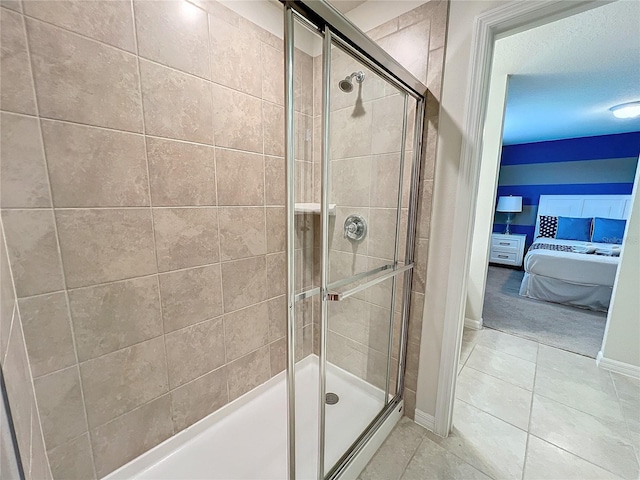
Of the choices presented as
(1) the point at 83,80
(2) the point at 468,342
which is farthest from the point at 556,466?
(1) the point at 83,80

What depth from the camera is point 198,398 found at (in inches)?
51.5

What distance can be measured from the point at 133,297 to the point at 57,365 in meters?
0.30

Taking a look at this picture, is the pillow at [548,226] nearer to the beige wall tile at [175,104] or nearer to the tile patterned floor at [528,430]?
the tile patterned floor at [528,430]

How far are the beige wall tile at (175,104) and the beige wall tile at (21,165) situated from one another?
336 mm

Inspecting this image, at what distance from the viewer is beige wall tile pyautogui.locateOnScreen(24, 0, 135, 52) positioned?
792 millimetres

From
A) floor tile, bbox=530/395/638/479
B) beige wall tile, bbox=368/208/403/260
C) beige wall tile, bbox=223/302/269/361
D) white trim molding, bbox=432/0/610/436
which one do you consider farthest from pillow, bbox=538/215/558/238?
beige wall tile, bbox=223/302/269/361

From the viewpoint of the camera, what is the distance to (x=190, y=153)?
3.76ft

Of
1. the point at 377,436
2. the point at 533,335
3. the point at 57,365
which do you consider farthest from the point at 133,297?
the point at 533,335

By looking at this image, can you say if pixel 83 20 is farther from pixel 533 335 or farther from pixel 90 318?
pixel 533 335

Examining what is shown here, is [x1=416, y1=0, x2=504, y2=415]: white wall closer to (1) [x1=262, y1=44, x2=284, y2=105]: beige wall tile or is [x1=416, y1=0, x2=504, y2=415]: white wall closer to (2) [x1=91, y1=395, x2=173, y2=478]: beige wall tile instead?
(1) [x1=262, y1=44, x2=284, y2=105]: beige wall tile

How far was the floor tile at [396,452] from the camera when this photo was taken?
119cm

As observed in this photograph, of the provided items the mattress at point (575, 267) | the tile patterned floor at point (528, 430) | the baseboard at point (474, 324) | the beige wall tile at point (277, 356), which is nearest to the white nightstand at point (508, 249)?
the mattress at point (575, 267)

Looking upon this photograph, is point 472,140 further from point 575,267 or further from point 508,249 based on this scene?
point 508,249

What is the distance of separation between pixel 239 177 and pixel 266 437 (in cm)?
139
